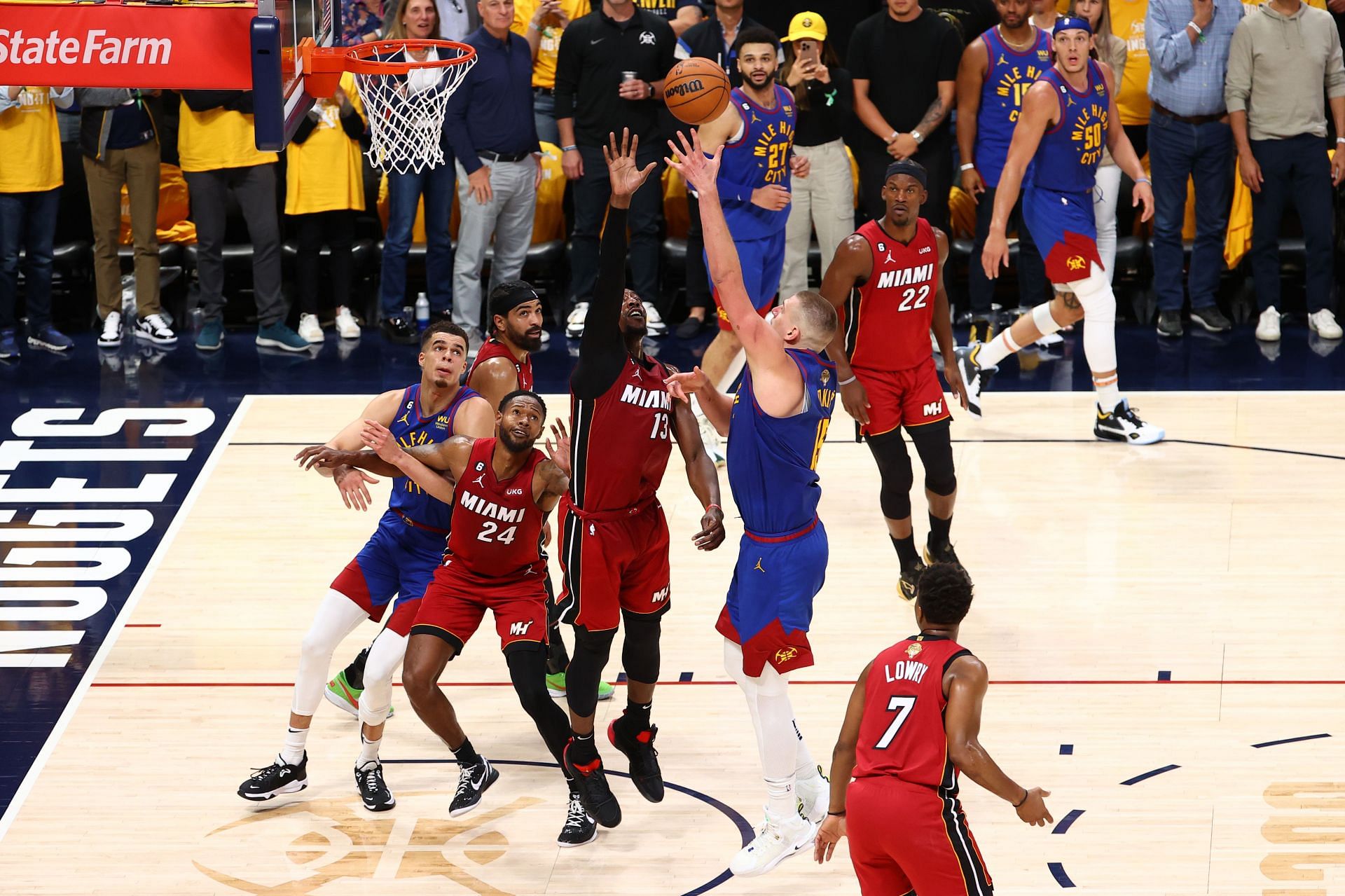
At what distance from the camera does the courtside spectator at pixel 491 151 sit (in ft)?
39.1

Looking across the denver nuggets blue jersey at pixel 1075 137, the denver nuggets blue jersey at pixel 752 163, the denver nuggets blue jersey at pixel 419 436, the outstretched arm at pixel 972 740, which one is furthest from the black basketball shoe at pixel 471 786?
the denver nuggets blue jersey at pixel 1075 137

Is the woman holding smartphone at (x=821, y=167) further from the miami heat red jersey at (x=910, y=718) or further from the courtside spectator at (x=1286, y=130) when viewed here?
the miami heat red jersey at (x=910, y=718)

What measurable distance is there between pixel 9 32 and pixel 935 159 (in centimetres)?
726

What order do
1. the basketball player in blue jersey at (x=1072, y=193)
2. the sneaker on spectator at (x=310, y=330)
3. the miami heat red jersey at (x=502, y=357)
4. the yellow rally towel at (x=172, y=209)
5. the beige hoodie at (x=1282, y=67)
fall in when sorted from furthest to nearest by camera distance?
1. the yellow rally towel at (x=172, y=209)
2. the sneaker on spectator at (x=310, y=330)
3. the beige hoodie at (x=1282, y=67)
4. the basketball player in blue jersey at (x=1072, y=193)
5. the miami heat red jersey at (x=502, y=357)

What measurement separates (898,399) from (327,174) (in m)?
5.72

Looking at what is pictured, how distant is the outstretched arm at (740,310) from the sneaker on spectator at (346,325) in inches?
278

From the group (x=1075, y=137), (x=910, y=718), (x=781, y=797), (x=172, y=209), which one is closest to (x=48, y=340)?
(x=172, y=209)

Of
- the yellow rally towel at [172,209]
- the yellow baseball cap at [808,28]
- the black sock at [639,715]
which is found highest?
the yellow baseball cap at [808,28]

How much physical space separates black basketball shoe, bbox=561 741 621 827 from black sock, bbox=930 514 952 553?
2.56 m

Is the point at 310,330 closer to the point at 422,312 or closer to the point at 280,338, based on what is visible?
the point at 280,338

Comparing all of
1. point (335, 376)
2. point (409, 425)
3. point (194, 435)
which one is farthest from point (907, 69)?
point (409, 425)

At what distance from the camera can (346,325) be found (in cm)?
1270

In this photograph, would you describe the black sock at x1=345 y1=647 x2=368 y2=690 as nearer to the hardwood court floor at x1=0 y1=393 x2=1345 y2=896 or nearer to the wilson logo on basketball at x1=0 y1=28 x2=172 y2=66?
the hardwood court floor at x1=0 y1=393 x2=1345 y2=896

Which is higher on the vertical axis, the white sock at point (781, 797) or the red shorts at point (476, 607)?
the red shorts at point (476, 607)
